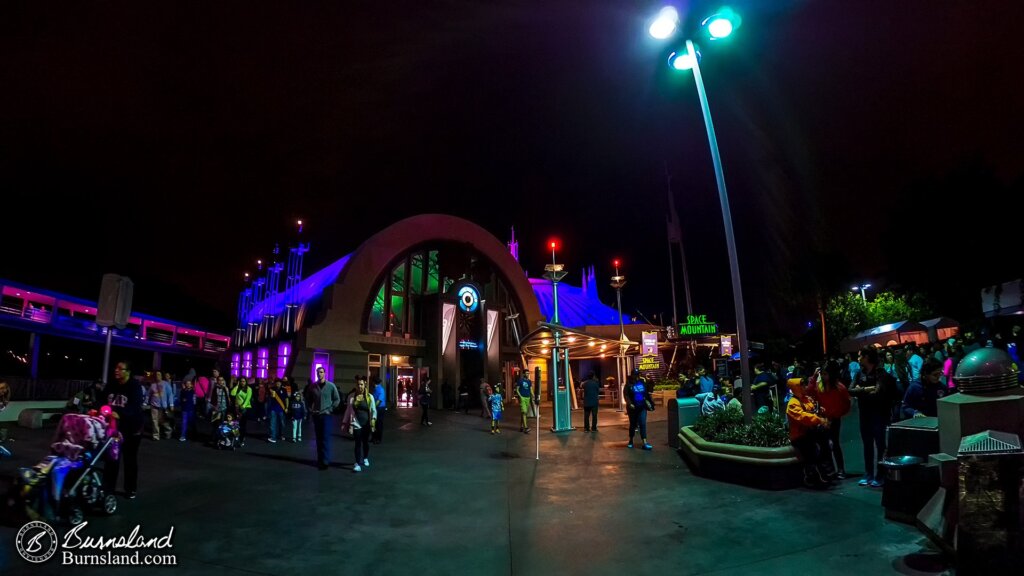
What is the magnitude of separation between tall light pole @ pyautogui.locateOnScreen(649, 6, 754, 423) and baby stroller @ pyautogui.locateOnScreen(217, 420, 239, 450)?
10613 millimetres

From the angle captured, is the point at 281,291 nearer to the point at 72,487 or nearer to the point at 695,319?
the point at 695,319

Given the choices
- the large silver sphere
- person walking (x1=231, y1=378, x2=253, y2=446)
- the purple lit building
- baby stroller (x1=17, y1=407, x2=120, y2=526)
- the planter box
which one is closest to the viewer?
the large silver sphere

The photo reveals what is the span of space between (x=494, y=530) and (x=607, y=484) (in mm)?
2814

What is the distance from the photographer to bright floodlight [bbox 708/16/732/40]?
8.45 m

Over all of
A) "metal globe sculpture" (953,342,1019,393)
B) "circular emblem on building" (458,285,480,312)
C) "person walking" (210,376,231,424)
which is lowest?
"person walking" (210,376,231,424)

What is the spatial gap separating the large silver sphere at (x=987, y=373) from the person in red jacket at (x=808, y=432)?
237 cm

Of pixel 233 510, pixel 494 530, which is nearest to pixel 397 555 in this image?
pixel 494 530

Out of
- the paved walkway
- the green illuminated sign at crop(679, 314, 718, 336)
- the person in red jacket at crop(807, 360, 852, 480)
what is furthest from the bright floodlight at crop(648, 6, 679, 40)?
the green illuminated sign at crop(679, 314, 718, 336)

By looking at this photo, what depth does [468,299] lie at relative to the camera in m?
29.0

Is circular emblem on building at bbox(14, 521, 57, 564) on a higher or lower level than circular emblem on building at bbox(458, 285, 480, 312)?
lower

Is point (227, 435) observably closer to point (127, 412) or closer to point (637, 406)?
point (127, 412)

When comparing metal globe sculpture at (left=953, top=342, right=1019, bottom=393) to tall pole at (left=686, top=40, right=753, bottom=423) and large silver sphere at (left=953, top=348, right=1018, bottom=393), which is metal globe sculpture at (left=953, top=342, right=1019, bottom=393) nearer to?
large silver sphere at (left=953, top=348, right=1018, bottom=393)

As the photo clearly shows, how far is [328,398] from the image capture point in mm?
9523

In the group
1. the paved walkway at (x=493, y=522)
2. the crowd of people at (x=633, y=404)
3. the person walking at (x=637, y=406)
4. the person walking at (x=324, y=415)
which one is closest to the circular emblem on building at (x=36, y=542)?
the paved walkway at (x=493, y=522)
